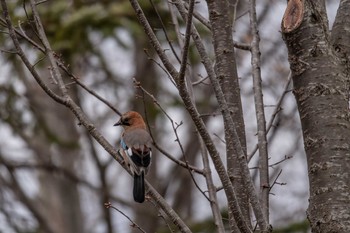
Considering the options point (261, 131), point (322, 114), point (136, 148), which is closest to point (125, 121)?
point (136, 148)

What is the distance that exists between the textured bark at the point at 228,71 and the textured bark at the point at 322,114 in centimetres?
31

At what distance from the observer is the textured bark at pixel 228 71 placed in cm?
325

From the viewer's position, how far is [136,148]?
4785 mm

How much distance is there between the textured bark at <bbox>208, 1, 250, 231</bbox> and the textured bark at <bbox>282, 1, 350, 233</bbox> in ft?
1.03

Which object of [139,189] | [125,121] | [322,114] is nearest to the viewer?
[322,114]

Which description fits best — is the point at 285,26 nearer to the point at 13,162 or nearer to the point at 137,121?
the point at 137,121

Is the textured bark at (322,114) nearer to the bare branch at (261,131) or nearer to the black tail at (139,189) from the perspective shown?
the bare branch at (261,131)

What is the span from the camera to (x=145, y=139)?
4.94 m

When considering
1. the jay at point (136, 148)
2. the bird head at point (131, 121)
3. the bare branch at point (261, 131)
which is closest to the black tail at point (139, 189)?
the jay at point (136, 148)

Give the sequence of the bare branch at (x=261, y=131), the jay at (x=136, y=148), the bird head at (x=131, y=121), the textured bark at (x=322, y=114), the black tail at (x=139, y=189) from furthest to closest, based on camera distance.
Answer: the bird head at (x=131, y=121)
the jay at (x=136, y=148)
the black tail at (x=139, y=189)
the bare branch at (x=261, y=131)
the textured bark at (x=322, y=114)

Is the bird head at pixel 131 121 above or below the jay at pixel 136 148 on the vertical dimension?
above

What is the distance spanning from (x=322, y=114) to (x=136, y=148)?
200 cm

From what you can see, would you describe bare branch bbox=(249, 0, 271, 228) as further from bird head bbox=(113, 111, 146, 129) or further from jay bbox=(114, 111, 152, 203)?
bird head bbox=(113, 111, 146, 129)

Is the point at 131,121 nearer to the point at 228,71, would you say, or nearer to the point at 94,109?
the point at 228,71
